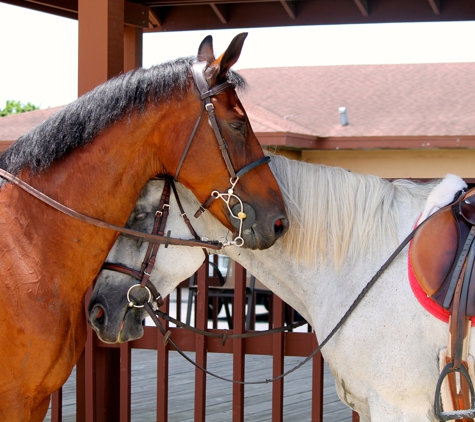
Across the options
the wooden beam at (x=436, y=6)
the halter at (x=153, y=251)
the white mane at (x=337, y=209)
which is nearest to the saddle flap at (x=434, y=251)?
the white mane at (x=337, y=209)

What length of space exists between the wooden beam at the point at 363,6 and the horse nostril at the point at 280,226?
9.14ft

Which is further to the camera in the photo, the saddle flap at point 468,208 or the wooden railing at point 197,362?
the wooden railing at point 197,362

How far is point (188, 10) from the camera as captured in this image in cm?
503

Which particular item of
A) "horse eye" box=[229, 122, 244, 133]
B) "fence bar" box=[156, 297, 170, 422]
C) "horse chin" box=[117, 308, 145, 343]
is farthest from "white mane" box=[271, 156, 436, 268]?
"fence bar" box=[156, 297, 170, 422]

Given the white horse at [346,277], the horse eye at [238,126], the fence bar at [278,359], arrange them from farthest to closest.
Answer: the fence bar at [278,359], the horse eye at [238,126], the white horse at [346,277]

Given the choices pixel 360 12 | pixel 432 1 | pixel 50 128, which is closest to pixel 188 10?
pixel 360 12

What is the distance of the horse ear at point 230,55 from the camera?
2.22 m

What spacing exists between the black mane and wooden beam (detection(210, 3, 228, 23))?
264cm

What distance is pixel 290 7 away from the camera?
479 centimetres

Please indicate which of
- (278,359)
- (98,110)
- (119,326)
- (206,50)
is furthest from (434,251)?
(278,359)

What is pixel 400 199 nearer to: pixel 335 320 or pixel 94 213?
pixel 335 320

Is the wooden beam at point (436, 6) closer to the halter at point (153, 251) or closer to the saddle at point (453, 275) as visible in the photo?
the saddle at point (453, 275)

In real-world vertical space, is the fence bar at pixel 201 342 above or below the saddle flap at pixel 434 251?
below

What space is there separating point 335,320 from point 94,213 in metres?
1.00
